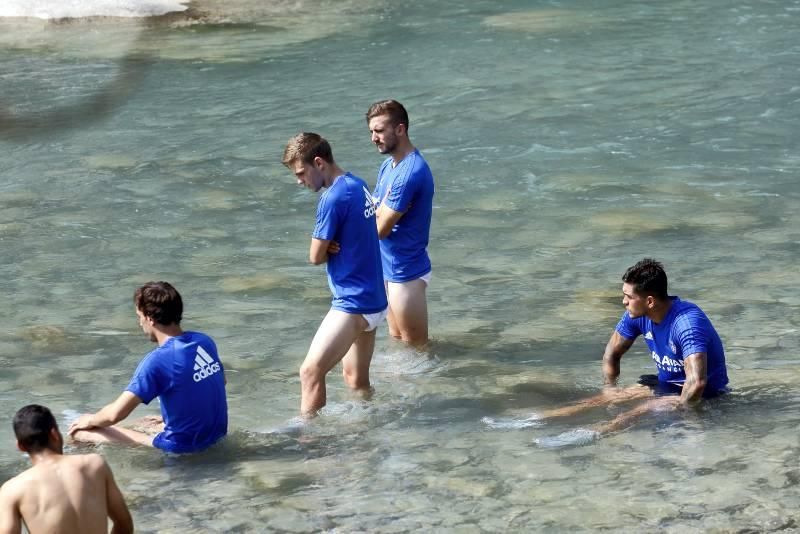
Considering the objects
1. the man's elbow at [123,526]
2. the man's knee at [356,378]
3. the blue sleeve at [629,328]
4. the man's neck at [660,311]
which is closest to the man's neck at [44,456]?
the man's elbow at [123,526]

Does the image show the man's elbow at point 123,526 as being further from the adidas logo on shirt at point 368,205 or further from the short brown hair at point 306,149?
the adidas logo on shirt at point 368,205

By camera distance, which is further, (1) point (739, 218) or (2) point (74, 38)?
(2) point (74, 38)

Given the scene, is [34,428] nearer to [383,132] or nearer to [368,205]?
[368,205]

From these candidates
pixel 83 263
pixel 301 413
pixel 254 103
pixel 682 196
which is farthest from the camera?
pixel 254 103

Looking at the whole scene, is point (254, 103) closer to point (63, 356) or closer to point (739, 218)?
point (739, 218)

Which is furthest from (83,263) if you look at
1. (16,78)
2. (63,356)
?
(16,78)

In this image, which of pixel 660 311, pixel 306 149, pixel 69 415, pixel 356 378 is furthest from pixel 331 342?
pixel 69 415

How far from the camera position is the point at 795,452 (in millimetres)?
7426

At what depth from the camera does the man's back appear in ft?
18.5

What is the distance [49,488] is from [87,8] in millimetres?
19038

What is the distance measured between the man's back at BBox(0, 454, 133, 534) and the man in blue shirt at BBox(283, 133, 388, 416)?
2.31m

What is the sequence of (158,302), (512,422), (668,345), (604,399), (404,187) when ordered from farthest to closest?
1. (404,187)
2. (604,399)
3. (512,422)
4. (668,345)
5. (158,302)

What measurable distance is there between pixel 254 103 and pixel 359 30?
181 inches

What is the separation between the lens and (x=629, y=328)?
8.34 metres
